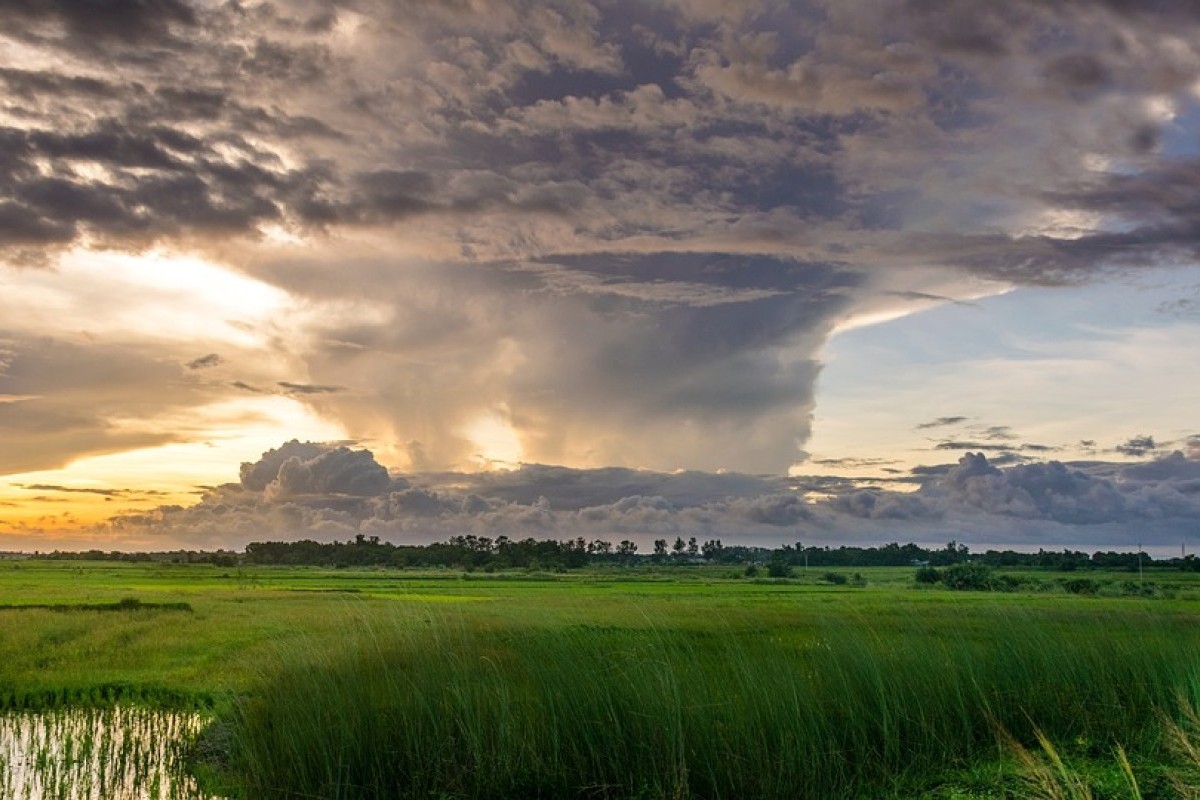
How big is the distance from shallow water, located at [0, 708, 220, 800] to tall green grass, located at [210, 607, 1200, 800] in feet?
5.17

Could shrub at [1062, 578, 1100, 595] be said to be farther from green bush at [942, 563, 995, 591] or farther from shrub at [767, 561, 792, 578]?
shrub at [767, 561, 792, 578]

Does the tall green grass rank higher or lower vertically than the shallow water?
higher

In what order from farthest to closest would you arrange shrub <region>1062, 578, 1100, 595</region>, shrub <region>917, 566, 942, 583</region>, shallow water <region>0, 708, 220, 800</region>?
1. shrub <region>917, 566, 942, 583</region>
2. shrub <region>1062, 578, 1100, 595</region>
3. shallow water <region>0, 708, 220, 800</region>

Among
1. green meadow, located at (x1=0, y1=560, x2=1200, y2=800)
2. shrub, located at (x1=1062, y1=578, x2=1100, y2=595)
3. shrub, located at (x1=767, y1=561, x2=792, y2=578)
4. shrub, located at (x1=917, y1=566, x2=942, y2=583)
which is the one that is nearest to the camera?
green meadow, located at (x1=0, y1=560, x2=1200, y2=800)

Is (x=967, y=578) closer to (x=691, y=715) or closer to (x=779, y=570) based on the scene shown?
(x=779, y=570)

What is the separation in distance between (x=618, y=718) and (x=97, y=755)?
8591mm

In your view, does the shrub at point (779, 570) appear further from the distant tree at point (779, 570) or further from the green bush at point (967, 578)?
the green bush at point (967, 578)

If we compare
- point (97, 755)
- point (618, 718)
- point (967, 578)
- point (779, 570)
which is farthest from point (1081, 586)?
point (97, 755)

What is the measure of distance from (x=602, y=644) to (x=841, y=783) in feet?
10.2

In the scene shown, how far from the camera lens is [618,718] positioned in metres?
9.30

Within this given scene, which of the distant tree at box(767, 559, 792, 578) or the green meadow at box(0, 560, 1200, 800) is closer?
the green meadow at box(0, 560, 1200, 800)

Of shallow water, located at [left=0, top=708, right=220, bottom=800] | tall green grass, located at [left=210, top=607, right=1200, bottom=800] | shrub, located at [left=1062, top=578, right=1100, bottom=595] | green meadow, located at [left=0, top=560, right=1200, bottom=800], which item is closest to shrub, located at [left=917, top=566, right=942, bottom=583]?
shrub, located at [left=1062, top=578, right=1100, bottom=595]

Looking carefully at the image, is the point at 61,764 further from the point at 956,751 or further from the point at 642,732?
the point at 956,751

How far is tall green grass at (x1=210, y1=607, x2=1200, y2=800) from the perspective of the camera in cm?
906
